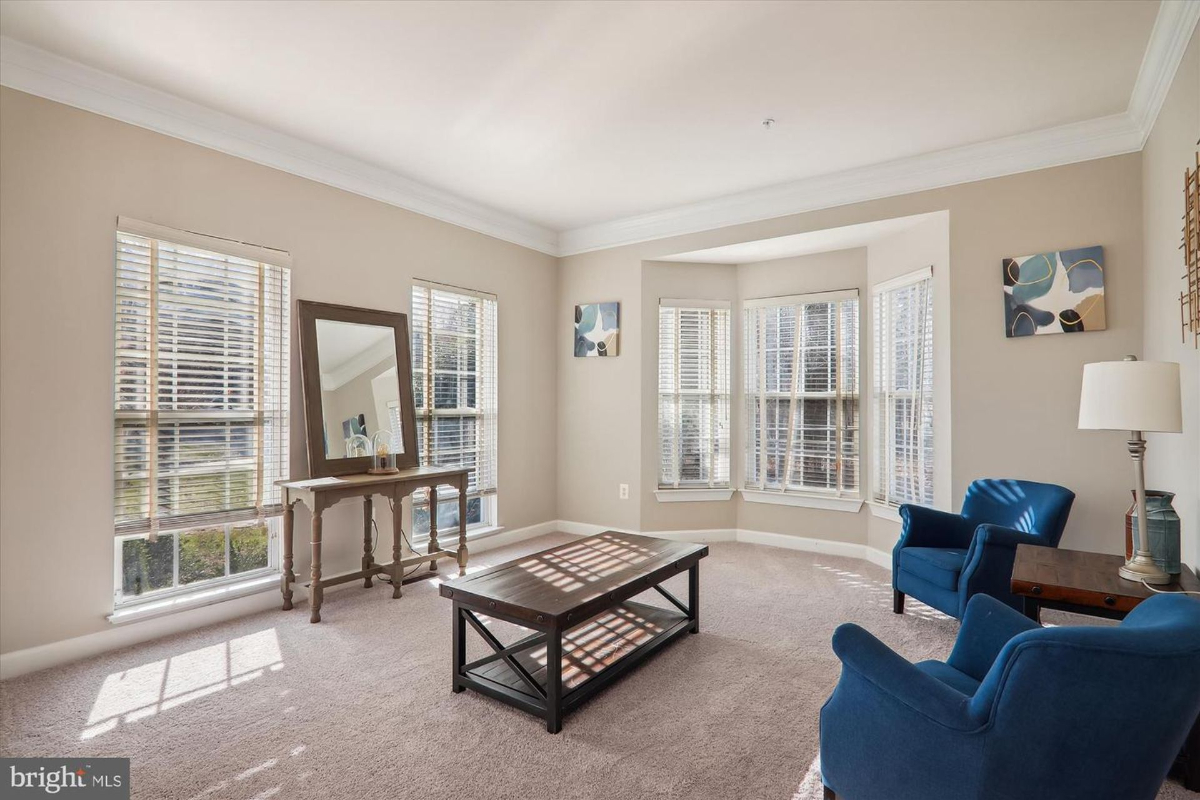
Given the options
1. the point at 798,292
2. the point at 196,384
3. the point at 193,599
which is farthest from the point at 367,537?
the point at 798,292

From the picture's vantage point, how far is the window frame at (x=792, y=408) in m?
4.83

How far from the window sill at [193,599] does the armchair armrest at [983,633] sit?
3614mm

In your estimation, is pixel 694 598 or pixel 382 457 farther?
pixel 382 457

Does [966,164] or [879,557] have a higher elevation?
[966,164]

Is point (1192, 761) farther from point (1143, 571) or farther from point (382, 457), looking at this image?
point (382, 457)

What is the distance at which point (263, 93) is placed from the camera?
3154 millimetres

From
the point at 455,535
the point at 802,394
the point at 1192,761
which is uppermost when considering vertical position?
the point at 802,394

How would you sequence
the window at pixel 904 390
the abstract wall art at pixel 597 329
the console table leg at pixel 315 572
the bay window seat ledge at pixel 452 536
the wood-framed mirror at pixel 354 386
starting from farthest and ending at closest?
the abstract wall art at pixel 597 329 → the bay window seat ledge at pixel 452 536 → the window at pixel 904 390 → the wood-framed mirror at pixel 354 386 → the console table leg at pixel 315 572

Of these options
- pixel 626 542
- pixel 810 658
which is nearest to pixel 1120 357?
pixel 810 658

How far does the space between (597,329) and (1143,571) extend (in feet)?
13.6

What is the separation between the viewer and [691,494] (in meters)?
5.36

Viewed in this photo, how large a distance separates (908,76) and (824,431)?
109 inches

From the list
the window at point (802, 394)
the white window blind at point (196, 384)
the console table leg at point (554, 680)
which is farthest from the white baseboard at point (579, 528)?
the console table leg at point (554, 680)
